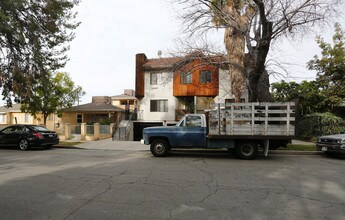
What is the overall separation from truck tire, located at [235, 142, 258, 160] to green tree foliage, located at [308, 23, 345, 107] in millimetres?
14086

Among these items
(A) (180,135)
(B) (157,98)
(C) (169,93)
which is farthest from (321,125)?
(B) (157,98)

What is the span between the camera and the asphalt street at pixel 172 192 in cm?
403

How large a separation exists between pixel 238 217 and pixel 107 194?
2801 millimetres

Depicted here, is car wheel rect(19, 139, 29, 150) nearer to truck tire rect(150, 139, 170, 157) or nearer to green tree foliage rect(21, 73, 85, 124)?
truck tire rect(150, 139, 170, 157)

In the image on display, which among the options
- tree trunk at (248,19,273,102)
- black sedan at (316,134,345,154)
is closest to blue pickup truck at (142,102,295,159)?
black sedan at (316,134,345,154)

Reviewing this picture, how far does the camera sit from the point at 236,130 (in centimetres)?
970

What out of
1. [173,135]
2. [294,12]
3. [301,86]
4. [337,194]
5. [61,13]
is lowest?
[337,194]

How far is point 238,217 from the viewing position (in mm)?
3840

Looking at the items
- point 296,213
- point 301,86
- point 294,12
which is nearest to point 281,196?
point 296,213

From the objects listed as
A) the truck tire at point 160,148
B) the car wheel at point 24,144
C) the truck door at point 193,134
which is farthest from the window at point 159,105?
the truck door at point 193,134

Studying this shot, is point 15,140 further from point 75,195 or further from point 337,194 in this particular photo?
point 337,194

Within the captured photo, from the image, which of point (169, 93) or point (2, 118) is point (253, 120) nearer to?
point (169, 93)

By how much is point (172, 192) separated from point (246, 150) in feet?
18.9

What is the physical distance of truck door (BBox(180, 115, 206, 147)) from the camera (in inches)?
402
